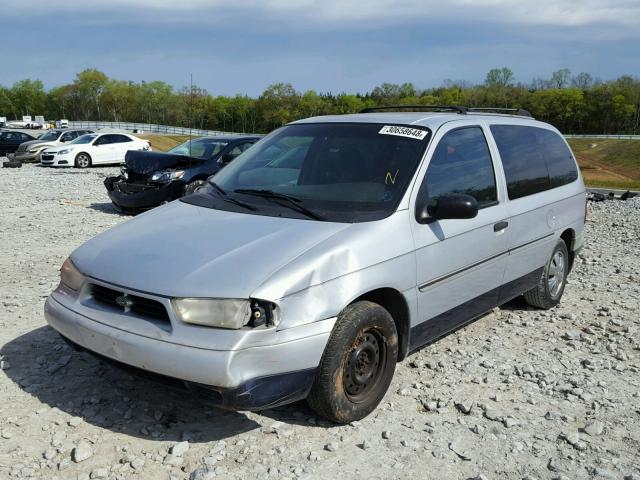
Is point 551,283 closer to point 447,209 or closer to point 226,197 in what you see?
point 447,209

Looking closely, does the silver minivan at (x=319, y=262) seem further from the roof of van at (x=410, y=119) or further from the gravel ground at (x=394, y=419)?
the gravel ground at (x=394, y=419)

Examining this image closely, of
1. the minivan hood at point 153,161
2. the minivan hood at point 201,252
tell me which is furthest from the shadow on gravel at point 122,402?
the minivan hood at point 153,161

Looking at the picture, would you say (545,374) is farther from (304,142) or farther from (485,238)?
(304,142)

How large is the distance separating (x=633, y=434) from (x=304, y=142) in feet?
9.84

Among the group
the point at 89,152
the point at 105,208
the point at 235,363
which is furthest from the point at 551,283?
the point at 89,152

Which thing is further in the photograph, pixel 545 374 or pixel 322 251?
pixel 545 374

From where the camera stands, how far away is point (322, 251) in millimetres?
3402

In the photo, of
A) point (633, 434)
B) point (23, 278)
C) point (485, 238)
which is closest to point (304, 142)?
point (485, 238)

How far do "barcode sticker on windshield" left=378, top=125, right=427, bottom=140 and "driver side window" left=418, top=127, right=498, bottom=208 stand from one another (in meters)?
0.15

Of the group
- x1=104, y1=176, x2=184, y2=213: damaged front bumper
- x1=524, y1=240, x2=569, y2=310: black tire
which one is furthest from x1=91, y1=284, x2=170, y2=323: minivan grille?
x1=104, y1=176, x2=184, y2=213: damaged front bumper

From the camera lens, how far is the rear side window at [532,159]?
507cm

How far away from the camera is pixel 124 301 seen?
336 centimetres

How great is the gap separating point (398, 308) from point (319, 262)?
83cm

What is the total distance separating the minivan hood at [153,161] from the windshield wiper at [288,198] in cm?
769
